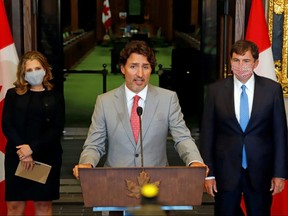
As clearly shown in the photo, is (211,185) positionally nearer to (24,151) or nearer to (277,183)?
(277,183)

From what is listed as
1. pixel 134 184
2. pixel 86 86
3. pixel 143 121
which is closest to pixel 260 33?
pixel 143 121

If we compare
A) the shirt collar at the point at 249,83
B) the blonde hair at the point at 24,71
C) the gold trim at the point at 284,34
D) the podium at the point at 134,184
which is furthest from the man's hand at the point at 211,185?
the gold trim at the point at 284,34

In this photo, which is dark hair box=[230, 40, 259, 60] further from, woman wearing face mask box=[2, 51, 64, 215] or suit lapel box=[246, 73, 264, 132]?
woman wearing face mask box=[2, 51, 64, 215]

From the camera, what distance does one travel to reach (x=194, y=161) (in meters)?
3.12

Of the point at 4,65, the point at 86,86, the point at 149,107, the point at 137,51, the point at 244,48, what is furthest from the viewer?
the point at 86,86

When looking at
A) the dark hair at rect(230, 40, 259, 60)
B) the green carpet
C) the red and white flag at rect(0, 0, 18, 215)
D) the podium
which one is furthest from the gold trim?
the green carpet

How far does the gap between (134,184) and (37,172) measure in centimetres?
163

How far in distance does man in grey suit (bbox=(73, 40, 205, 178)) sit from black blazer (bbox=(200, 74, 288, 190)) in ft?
1.73

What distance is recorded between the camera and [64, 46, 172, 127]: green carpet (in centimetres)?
948

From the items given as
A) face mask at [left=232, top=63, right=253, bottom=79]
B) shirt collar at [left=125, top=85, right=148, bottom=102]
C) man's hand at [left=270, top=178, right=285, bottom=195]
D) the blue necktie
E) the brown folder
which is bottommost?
the brown folder

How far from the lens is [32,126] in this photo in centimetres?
420

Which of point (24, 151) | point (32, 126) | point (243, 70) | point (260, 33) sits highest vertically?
point (260, 33)

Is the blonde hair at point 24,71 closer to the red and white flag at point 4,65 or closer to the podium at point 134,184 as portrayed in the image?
the red and white flag at point 4,65

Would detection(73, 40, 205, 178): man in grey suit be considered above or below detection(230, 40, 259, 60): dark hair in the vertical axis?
below
